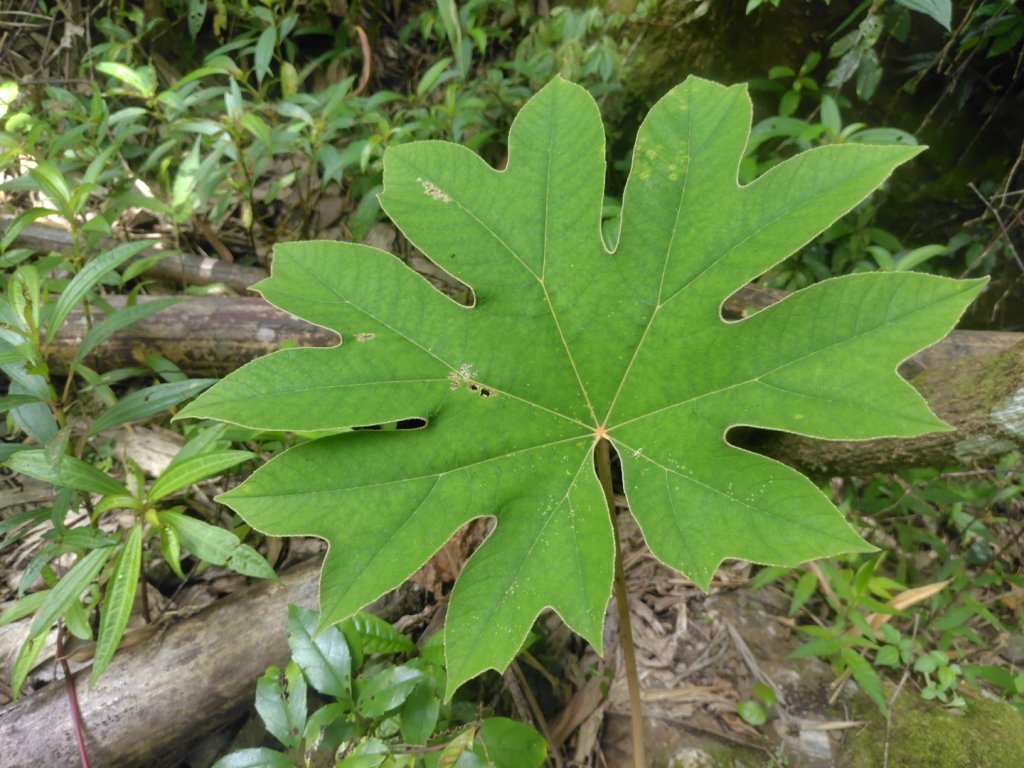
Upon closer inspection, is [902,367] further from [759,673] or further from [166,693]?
[166,693]

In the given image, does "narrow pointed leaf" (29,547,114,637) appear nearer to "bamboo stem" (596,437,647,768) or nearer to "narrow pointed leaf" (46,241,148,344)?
"narrow pointed leaf" (46,241,148,344)

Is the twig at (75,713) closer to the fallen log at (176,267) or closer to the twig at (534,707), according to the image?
the twig at (534,707)

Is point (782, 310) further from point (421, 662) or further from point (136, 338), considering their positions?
point (136, 338)

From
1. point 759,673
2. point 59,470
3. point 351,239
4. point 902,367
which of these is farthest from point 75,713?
point 902,367

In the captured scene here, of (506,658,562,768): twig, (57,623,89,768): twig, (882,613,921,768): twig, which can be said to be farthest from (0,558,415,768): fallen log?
(882,613,921,768): twig

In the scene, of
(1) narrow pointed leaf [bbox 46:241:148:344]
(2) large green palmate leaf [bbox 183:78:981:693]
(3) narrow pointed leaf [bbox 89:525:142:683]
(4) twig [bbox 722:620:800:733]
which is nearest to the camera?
(2) large green palmate leaf [bbox 183:78:981:693]

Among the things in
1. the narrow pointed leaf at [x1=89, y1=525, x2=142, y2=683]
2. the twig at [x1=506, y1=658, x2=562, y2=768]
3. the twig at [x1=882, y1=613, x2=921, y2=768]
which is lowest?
the twig at [x1=882, y1=613, x2=921, y2=768]
